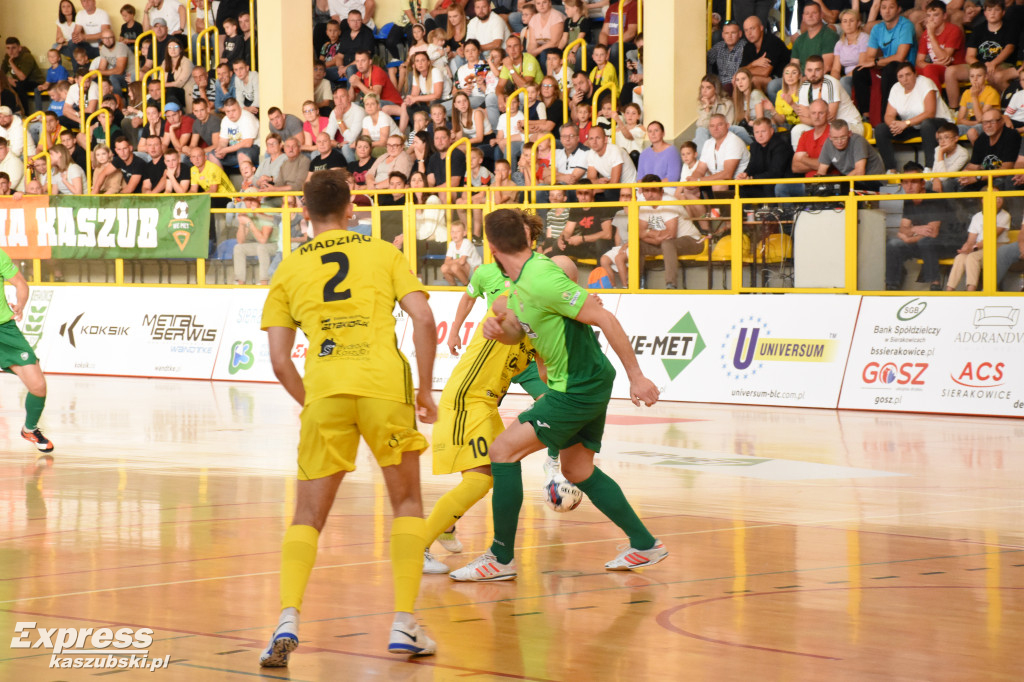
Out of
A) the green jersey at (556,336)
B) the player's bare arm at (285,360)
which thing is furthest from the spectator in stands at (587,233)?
the player's bare arm at (285,360)

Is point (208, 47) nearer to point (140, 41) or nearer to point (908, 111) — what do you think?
point (140, 41)

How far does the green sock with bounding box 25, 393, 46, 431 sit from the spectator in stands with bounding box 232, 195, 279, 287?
27.6ft

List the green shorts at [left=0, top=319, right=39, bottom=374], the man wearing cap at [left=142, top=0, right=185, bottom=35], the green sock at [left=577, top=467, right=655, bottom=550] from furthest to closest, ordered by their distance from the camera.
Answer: the man wearing cap at [left=142, top=0, right=185, bottom=35], the green shorts at [left=0, top=319, right=39, bottom=374], the green sock at [left=577, top=467, right=655, bottom=550]

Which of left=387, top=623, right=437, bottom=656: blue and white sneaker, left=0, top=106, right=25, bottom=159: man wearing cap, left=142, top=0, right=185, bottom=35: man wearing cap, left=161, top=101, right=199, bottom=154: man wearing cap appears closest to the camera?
left=387, top=623, right=437, bottom=656: blue and white sneaker

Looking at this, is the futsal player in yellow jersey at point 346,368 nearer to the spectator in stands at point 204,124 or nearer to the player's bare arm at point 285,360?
the player's bare arm at point 285,360

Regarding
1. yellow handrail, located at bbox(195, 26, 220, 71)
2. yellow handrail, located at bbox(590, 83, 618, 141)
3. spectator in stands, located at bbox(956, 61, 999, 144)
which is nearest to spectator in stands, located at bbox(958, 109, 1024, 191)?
spectator in stands, located at bbox(956, 61, 999, 144)

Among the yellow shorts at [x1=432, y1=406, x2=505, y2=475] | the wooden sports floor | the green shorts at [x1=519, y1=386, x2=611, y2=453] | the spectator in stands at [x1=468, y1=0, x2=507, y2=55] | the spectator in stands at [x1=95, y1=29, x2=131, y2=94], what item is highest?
the spectator in stands at [x1=95, y1=29, x2=131, y2=94]

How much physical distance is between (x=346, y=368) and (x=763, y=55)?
596 inches

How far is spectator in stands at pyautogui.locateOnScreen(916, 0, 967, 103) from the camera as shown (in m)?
17.8

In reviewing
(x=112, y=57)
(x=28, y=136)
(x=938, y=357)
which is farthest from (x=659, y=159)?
(x=112, y=57)

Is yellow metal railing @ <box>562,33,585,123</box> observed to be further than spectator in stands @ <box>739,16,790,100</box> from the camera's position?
Yes

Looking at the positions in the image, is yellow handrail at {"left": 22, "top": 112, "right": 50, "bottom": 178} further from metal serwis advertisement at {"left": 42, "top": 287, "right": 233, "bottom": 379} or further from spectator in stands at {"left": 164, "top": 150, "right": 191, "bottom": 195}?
metal serwis advertisement at {"left": 42, "top": 287, "right": 233, "bottom": 379}

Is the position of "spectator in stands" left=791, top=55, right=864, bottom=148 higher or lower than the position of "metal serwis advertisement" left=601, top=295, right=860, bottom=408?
higher

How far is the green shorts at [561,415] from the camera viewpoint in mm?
7008
